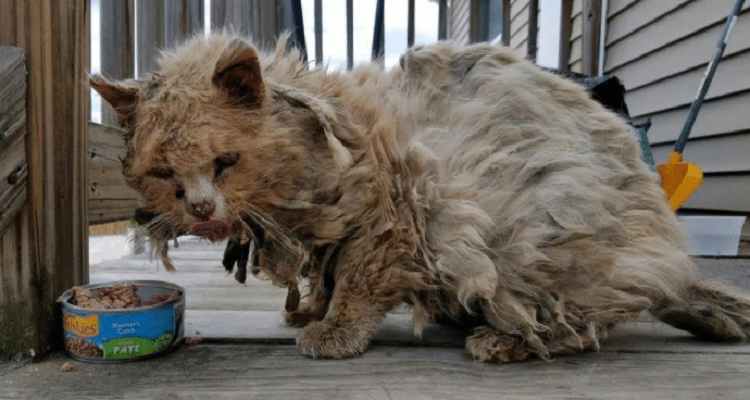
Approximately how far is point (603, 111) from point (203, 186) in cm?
94

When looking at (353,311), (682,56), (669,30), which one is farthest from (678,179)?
(353,311)

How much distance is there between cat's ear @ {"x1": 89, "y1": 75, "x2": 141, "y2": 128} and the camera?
1.02 m

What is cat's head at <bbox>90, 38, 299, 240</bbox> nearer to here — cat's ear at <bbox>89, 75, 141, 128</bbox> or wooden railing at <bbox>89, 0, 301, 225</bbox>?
cat's ear at <bbox>89, 75, 141, 128</bbox>

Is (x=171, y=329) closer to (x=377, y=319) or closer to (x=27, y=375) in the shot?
(x=27, y=375)

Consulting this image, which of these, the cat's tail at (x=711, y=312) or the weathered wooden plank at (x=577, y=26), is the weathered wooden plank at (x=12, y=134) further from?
the weathered wooden plank at (x=577, y=26)

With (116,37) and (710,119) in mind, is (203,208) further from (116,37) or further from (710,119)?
(710,119)

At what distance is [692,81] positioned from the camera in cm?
335

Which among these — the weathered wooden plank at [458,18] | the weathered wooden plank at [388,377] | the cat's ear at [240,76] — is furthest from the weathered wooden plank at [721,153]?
the weathered wooden plank at [458,18]

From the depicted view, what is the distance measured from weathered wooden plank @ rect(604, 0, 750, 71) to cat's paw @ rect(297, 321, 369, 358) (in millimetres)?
2787

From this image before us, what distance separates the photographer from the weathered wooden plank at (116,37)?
1965 mm

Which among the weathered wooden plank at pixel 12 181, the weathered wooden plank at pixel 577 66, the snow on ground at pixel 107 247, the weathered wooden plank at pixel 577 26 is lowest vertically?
the snow on ground at pixel 107 247

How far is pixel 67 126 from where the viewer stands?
43.9 inches

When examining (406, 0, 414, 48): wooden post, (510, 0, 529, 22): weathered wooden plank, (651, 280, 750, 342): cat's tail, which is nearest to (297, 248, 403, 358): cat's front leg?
(651, 280, 750, 342): cat's tail

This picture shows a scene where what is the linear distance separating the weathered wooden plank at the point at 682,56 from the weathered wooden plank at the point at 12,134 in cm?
311
